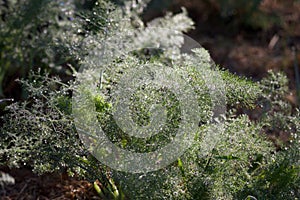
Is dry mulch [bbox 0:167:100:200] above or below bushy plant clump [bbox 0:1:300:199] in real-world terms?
below

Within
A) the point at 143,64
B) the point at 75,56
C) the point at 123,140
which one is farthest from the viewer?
the point at 75,56

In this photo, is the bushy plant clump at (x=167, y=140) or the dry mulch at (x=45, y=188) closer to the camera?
the bushy plant clump at (x=167, y=140)

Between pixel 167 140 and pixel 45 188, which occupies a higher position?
pixel 167 140

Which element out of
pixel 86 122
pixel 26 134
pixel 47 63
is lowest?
pixel 47 63

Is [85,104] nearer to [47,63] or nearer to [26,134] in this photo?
[26,134]

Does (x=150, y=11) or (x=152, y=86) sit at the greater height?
(x=152, y=86)

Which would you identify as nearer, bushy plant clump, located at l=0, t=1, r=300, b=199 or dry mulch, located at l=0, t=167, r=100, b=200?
bushy plant clump, located at l=0, t=1, r=300, b=199

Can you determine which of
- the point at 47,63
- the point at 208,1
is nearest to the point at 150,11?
the point at 208,1

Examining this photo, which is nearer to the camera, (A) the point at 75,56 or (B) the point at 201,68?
(B) the point at 201,68

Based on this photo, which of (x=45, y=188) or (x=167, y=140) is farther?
(x=45, y=188)

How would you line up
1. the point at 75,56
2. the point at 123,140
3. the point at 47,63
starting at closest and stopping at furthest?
1. the point at 123,140
2. the point at 75,56
3. the point at 47,63

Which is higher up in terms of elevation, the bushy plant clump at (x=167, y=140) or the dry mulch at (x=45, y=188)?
the bushy plant clump at (x=167, y=140)
